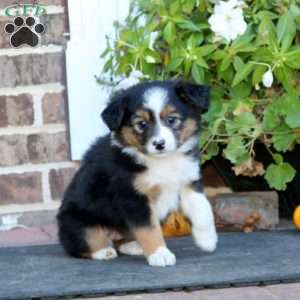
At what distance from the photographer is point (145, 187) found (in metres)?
3.71

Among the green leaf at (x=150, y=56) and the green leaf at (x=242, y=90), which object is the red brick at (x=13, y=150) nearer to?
the green leaf at (x=150, y=56)

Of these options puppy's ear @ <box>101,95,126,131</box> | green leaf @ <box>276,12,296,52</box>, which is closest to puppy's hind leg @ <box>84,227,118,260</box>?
puppy's ear @ <box>101,95,126,131</box>

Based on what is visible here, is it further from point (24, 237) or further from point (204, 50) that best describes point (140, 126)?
point (24, 237)

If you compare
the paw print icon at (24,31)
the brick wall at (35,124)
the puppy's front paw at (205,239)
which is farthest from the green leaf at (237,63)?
the paw print icon at (24,31)

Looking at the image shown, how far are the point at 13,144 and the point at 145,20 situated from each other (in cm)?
110

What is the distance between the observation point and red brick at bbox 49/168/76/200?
501cm

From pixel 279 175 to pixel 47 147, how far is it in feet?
4.81

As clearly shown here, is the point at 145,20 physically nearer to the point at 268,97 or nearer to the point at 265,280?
the point at 268,97

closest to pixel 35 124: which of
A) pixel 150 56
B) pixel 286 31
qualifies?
pixel 150 56

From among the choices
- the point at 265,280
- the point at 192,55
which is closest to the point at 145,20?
the point at 192,55

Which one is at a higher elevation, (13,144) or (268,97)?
(268,97)

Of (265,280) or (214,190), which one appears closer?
(265,280)

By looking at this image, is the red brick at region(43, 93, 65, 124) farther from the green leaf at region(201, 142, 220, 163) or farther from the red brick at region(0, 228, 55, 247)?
the green leaf at region(201, 142, 220, 163)

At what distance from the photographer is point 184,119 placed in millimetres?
3758
